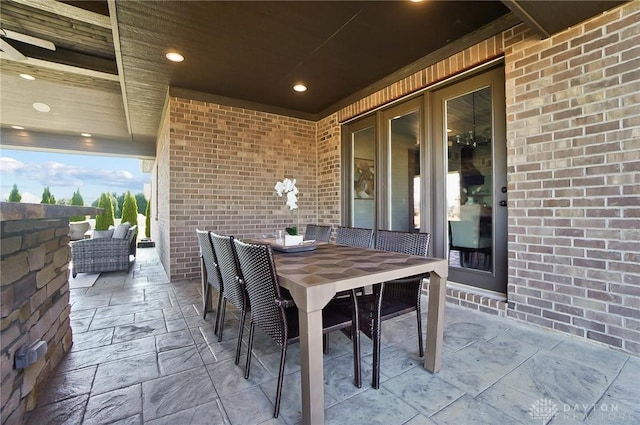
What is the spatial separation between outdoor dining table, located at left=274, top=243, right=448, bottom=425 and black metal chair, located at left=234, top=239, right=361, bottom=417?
0.29ft

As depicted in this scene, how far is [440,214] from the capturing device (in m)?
3.32

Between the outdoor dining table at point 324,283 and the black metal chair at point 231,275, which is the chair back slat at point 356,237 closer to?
the outdoor dining table at point 324,283

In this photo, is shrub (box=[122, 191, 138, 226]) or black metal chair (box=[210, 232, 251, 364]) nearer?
black metal chair (box=[210, 232, 251, 364])

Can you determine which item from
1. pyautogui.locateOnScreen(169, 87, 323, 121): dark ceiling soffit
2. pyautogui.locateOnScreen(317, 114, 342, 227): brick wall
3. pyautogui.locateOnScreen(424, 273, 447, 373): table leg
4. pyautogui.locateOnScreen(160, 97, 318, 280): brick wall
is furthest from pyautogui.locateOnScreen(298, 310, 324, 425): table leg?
pyautogui.locateOnScreen(169, 87, 323, 121): dark ceiling soffit

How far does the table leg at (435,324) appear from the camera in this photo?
1.76 m

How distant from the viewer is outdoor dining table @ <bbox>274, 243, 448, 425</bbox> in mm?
1277

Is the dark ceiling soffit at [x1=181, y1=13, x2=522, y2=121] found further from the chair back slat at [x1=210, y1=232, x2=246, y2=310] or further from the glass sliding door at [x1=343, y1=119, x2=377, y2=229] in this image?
the chair back slat at [x1=210, y1=232, x2=246, y2=310]

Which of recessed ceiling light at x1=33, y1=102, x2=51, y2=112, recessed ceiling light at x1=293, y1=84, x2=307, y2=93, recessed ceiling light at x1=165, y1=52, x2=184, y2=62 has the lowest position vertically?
recessed ceiling light at x1=165, y1=52, x2=184, y2=62

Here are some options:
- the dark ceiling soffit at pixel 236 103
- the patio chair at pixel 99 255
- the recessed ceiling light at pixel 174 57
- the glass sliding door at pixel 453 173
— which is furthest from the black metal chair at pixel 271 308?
the patio chair at pixel 99 255

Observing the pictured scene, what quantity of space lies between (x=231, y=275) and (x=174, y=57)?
2728 mm

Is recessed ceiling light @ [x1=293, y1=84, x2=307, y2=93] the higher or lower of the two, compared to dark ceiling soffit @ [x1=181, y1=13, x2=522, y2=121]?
higher

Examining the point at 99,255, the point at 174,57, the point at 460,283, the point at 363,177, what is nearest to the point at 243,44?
the point at 174,57

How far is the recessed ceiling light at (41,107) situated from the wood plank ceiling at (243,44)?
163 mm

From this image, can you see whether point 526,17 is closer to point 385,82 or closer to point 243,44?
point 385,82
